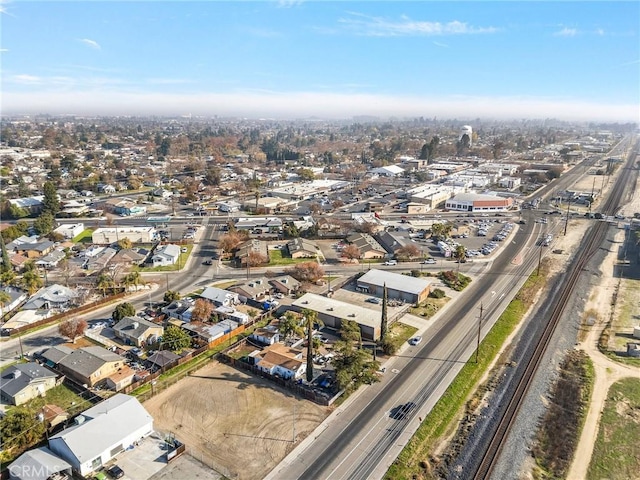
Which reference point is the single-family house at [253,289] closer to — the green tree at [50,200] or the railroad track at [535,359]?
the railroad track at [535,359]

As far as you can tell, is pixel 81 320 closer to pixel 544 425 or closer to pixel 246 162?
pixel 544 425

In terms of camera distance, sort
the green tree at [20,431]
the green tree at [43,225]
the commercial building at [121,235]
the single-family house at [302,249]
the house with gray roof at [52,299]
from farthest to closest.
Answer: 1. the green tree at [43,225]
2. the commercial building at [121,235]
3. the single-family house at [302,249]
4. the house with gray roof at [52,299]
5. the green tree at [20,431]

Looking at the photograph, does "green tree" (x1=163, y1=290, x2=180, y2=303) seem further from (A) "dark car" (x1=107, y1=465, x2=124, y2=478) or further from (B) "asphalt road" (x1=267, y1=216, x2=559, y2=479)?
(B) "asphalt road" (x1=267, y1=216, x2=559, y2=479)

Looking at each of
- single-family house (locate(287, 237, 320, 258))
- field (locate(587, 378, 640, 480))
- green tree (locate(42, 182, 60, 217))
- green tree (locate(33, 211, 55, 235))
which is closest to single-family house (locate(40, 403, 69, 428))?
field (locate(587, 378, 640, 480))

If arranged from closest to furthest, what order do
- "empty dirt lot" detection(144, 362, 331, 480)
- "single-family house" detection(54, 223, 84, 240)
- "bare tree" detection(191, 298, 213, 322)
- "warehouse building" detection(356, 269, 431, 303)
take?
1. "empty dirt lot" detection(144, 362, 331, 480)
2. "bare tree" detection(191, 298, 213, 322)
3. "warehouse building" detection(356, 269, 431, 303)
4. "single-family house" detection(54, 223, 84, 240)

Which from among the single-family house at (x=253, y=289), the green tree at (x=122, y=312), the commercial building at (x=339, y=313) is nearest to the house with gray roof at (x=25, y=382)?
the green tree at (x=122, y=312)

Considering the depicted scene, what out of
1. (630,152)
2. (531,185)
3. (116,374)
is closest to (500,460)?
(116,374)
